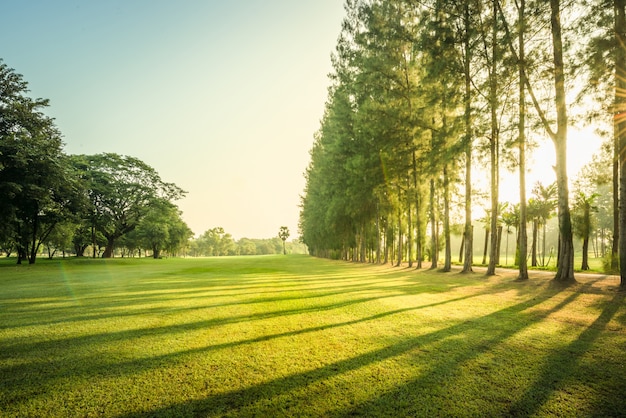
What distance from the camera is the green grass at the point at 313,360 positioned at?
2746 millimetres

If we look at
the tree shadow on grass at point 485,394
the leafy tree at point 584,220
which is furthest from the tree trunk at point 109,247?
the leafy tree at point 584,220

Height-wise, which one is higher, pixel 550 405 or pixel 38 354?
pixel 550 405

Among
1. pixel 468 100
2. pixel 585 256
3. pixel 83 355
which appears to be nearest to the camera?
pixel 83 355

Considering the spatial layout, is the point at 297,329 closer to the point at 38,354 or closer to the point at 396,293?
the point at 38,354

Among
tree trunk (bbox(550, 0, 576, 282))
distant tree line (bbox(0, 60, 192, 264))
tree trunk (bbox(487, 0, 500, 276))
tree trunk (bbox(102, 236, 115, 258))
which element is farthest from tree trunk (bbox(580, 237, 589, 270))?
tree trunk (bbox(102, 236, 115, 258))

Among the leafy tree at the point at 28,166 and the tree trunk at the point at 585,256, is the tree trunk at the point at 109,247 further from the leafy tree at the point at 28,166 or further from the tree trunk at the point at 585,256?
the tree trunk at the point at 585,256

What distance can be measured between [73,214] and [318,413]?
3464 centimetres

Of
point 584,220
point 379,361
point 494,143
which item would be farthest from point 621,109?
point 584,220

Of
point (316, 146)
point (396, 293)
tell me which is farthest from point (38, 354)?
point (316, 146)

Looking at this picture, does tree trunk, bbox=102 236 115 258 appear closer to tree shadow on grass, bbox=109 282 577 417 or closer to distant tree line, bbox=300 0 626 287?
distant tree line, bbox=300 0 626 287

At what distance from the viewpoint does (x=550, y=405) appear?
275 cm

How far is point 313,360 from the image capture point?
3791 millimetres

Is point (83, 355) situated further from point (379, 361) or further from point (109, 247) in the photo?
point (109, 247)

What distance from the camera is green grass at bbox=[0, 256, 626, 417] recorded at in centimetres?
275
